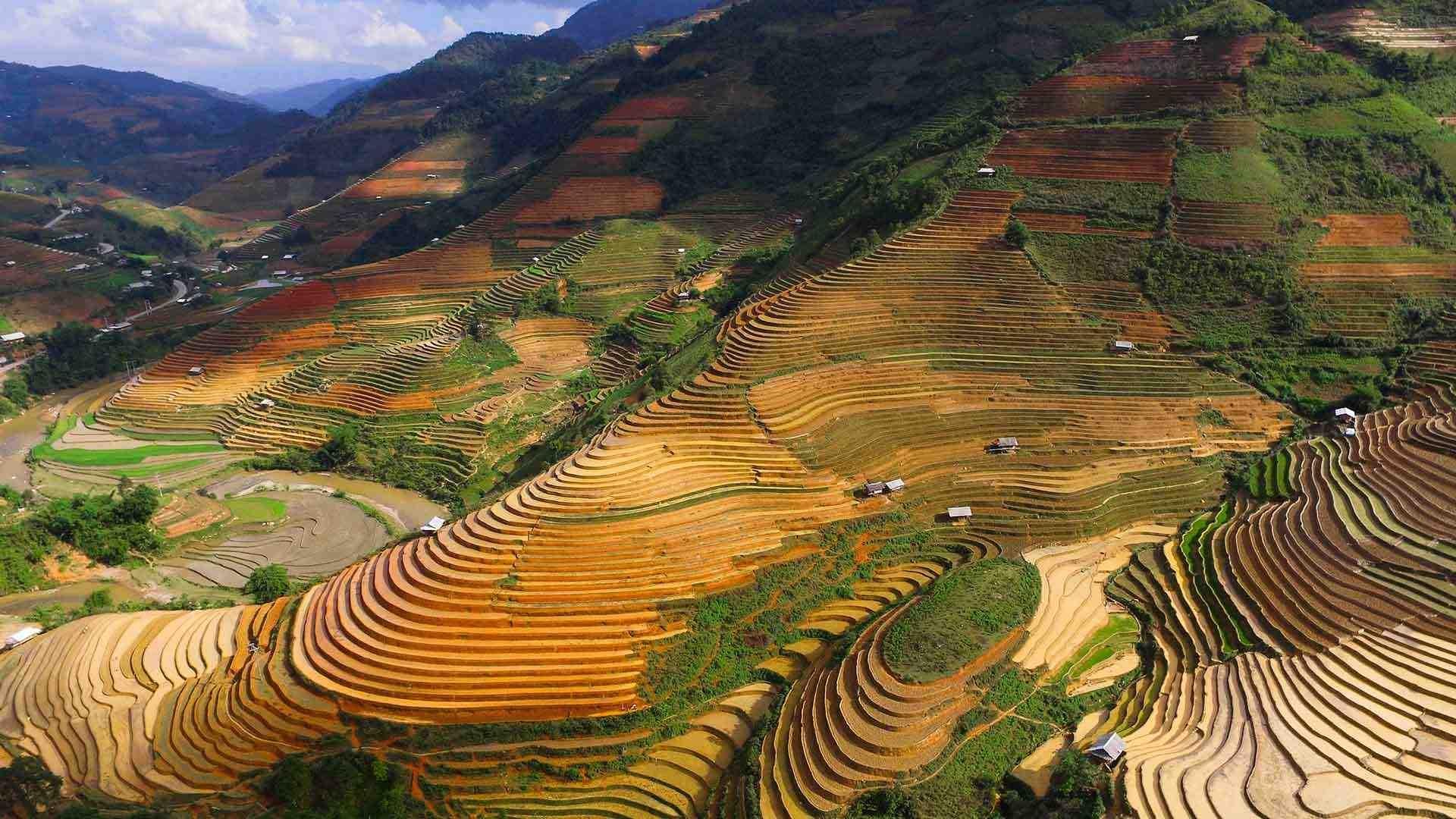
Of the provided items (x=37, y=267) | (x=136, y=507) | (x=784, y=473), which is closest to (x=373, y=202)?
(x=37, y=267)

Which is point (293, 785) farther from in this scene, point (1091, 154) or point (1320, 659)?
point (1091, 154)

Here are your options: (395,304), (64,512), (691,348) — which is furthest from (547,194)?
(64,512)

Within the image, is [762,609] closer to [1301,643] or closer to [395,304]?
[1301,643]

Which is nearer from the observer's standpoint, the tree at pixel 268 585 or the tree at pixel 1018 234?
the tree at pixel 268 585

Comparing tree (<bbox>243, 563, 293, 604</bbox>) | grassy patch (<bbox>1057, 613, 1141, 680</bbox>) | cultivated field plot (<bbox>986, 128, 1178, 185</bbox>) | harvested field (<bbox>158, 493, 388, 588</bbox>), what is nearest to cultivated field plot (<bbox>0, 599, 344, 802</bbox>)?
tree (<bbox>243, 563, 293, 604</bbox>)

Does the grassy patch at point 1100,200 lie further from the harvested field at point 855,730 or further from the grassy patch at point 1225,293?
the harvested field at point 855,730

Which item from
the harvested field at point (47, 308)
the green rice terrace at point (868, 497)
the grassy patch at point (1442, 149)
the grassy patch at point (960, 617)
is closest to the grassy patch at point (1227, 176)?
the green rice terrace at point (868, 497)

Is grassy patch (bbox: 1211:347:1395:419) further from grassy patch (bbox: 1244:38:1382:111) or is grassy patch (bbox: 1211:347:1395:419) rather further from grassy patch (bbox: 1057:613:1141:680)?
grassy patch (bbox: 1244:38:1382:111)
